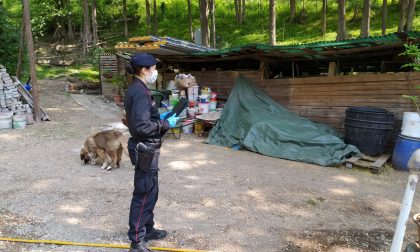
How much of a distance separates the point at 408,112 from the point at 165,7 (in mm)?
31562

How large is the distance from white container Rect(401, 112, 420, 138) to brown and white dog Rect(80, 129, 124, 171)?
5.51 meters

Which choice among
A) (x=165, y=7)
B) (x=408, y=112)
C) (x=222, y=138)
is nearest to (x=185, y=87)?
(x=222, y=138)

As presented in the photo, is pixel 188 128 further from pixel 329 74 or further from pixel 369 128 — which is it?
pixel 369 128

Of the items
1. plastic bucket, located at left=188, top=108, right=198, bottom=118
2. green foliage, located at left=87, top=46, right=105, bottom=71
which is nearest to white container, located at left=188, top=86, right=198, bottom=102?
plastic bucket, located at left=188, top=108, right=198, bottom=118

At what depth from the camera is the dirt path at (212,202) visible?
3.81 m

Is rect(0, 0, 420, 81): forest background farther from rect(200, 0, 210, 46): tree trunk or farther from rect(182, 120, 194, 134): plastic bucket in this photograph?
rect(182, 120, 194, 134): plastic bucket

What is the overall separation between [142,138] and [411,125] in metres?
5.55

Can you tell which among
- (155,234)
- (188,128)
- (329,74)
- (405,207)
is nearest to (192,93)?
(188,128)

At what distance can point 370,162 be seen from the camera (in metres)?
6.66

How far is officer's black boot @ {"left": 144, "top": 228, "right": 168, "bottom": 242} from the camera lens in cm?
362

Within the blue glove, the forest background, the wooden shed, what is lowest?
the blue glove

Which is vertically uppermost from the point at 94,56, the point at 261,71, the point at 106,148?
the point at 94,56

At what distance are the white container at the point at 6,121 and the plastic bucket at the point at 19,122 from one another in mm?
117

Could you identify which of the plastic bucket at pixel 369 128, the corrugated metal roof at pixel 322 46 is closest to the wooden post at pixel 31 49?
the corrugated metal roof at pixel 322 46
